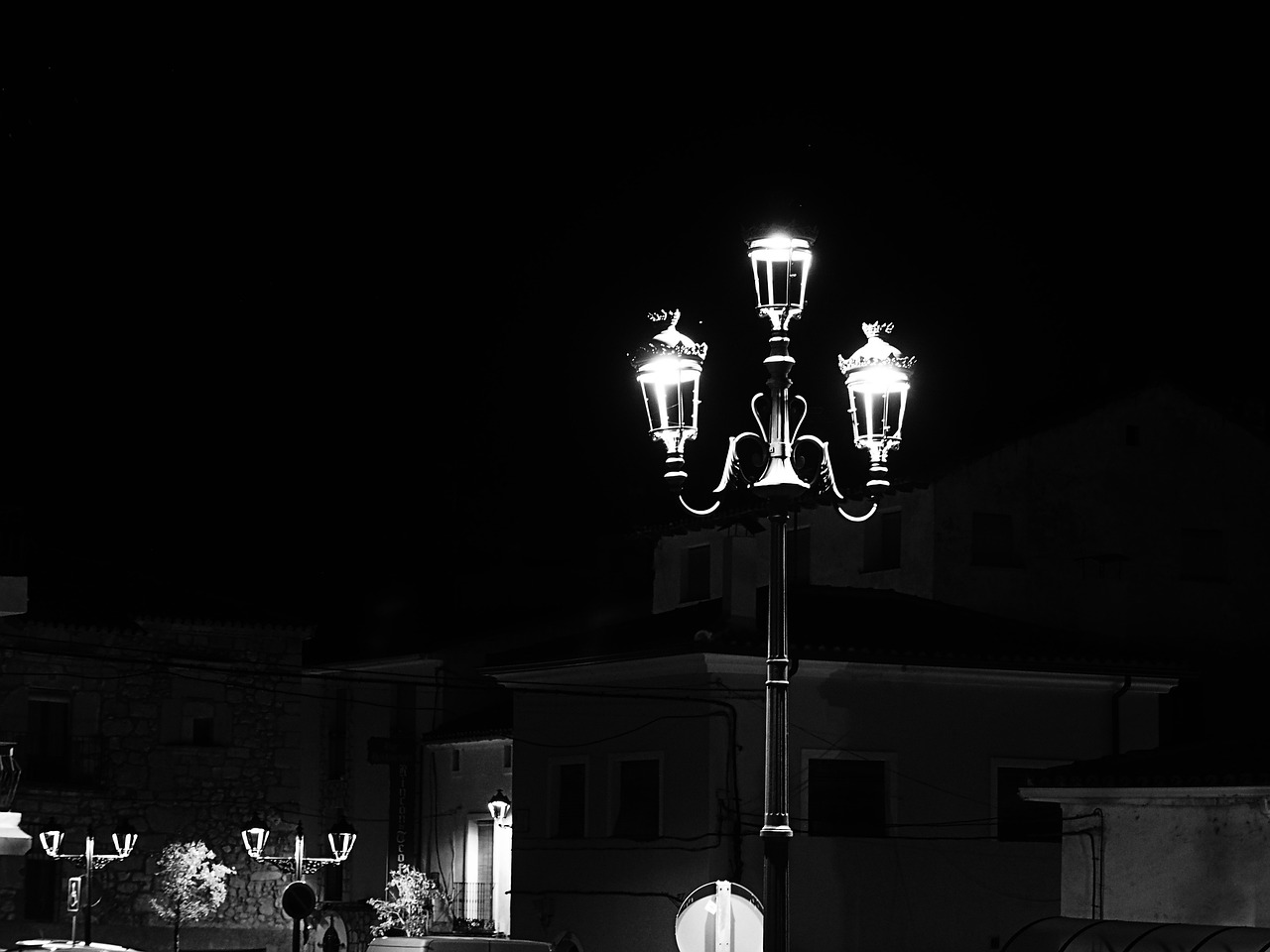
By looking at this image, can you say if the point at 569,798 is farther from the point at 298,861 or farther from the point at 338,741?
the point at 338,741

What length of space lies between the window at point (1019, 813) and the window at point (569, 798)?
19.4 feet

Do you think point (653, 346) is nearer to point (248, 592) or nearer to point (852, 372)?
point (852, 372)

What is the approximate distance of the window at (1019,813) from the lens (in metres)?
26.2

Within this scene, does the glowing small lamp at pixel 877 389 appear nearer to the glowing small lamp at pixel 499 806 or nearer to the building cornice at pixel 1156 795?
the building cornice at pixel 1156 795

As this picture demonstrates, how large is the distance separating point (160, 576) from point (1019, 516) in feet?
61.9

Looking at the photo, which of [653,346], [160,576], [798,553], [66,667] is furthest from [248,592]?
[653,346]

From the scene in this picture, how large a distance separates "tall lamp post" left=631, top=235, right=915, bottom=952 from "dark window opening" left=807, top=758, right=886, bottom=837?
1295cm

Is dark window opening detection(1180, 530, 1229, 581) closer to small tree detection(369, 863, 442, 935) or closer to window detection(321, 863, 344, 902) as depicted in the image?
small tree detection(369, 863, 442, 935)

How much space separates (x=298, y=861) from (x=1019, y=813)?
996 centimetres

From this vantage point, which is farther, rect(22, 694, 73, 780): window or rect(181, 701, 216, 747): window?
rect(181, 701, 216, 747): window

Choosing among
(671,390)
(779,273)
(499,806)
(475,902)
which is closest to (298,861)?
(499,806)

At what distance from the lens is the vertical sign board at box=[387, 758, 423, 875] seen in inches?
1592

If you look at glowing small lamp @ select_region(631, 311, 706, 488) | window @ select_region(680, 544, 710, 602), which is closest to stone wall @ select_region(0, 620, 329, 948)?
window @ select_region(680, 544, 710, 602)

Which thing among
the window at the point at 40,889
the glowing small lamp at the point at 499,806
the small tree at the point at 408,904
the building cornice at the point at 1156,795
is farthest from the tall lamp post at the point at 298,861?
the building cornice at the point at 1156,795
